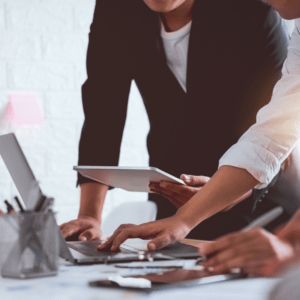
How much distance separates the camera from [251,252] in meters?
0.51

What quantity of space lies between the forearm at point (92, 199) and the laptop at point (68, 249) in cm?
47

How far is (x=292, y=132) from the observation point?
3.24 ft

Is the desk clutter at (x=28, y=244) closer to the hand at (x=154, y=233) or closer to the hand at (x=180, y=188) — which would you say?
the hand at (x=154, y=233)

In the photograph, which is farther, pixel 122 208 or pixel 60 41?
pixel 60 41

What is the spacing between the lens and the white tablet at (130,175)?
0.88m

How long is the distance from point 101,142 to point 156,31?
1.31 ft

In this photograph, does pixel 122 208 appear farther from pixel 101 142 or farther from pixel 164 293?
pixel 164 293

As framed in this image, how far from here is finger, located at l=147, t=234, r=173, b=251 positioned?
2.55 ft

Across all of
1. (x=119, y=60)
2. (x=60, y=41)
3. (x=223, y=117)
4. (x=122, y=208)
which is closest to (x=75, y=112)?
(x=60, y=41)

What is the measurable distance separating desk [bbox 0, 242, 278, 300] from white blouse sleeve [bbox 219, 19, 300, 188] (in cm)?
44

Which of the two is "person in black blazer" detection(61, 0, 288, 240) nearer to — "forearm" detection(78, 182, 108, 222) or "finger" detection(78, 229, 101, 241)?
"forearm" detection(78, 182, 108, 222)

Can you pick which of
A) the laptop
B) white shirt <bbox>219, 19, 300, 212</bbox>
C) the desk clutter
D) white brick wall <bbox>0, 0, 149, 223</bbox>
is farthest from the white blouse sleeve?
white brick wall <bbox>0, 0, 149, 223</bbox>

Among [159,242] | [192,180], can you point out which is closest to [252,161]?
[192,180]

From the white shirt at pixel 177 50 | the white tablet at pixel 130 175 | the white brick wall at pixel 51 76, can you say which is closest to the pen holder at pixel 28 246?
the white tablet at pixel 130 175
